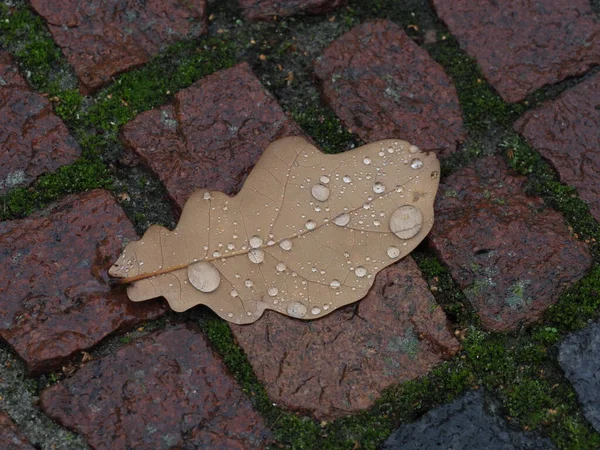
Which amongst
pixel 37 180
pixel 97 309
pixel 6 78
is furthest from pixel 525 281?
pixel 6 78

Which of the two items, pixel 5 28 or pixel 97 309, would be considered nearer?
pixel 97 309

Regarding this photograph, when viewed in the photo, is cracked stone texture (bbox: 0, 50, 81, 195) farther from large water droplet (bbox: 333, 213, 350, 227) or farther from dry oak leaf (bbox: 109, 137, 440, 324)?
large water droplet (bbox: 333, 213, 350, 227)

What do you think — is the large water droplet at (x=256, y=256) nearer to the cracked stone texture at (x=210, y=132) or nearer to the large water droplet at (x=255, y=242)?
the large water droplet at (x=255, y=242)

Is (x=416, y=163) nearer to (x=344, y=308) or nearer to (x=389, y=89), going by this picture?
(x=389, y=89)

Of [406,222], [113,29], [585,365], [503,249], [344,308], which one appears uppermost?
[113,29]

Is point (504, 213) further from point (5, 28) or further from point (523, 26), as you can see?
point (5, 28)

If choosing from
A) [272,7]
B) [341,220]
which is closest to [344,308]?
[341,220]

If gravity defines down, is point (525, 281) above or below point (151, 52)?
below
